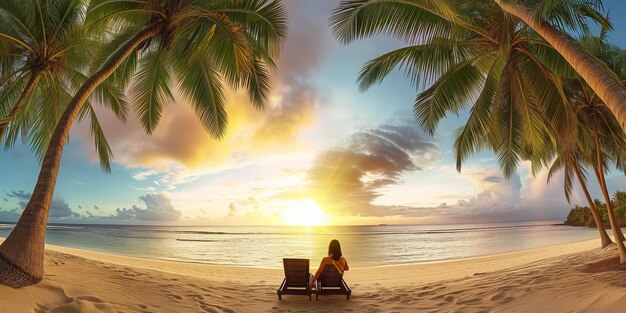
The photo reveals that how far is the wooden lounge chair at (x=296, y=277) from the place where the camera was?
6.86 m

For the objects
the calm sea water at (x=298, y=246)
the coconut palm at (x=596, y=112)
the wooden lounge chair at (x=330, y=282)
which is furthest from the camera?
the calm sea water at (x=298, y=246)

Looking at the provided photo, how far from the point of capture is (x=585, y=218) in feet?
198

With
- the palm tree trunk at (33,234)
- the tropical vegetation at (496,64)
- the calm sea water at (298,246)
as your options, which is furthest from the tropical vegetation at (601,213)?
the palm tree trunk at (33,234)

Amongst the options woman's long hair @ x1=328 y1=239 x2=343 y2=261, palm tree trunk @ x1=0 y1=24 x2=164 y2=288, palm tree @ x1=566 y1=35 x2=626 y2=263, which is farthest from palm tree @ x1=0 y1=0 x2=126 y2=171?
palm tree @ x1=566 y1=35 x2=626 y2=263

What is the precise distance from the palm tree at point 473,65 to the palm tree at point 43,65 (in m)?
7.14

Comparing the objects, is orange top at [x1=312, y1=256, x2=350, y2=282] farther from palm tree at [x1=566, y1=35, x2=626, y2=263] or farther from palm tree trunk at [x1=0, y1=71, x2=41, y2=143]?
palm tree trunk at [x1=0, y1=71, x2=41, y2=143]

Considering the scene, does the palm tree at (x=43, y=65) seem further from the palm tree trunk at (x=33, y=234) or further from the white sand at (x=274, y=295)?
the white sand at (x=274, y=295)

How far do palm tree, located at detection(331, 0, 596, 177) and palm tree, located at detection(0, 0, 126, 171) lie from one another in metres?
7.14

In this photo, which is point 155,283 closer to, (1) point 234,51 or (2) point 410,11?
(1) point 234,51

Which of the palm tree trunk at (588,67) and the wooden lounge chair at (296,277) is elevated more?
the palm tree trunk at (588,67)

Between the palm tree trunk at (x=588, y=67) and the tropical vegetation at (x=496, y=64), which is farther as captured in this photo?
the tropical vegetation at (x=496, y=64)

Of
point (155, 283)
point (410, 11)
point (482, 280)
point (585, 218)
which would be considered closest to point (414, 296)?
point (482, 280)

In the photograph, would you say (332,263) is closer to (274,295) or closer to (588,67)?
(274,295)

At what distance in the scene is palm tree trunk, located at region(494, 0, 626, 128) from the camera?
3907mm
